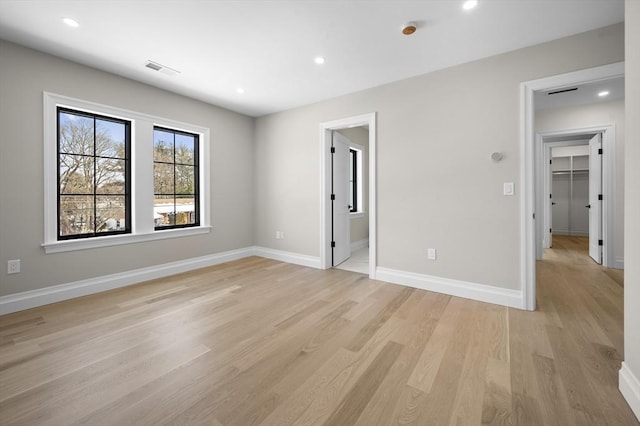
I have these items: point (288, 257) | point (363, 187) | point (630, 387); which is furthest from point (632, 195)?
point (363, 187)

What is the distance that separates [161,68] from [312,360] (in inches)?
139

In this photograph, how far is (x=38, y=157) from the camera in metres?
2.78

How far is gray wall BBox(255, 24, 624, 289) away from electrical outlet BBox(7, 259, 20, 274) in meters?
3.95

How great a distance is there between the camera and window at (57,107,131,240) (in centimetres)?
305

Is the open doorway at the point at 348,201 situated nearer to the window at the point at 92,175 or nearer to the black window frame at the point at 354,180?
the black window frame at the point at 354,180

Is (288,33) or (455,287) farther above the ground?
(288,33)

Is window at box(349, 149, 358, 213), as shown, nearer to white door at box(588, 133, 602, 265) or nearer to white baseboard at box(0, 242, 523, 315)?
white baseboard at box(0, 242, 523, 315)

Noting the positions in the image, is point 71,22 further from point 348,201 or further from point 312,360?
point 348,201

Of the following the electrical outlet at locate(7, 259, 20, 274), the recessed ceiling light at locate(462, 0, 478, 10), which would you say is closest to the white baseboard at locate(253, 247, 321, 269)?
the electrical outlet at locate(7, 259, 20, 274)

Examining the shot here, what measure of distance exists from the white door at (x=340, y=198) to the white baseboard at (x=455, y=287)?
105 centimetres

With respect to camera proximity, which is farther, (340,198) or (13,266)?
(340,198)

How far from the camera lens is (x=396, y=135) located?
11.3 ft

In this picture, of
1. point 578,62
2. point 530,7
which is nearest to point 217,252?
point 530,7

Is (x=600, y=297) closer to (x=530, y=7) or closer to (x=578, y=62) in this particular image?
(x=578, y=62)
